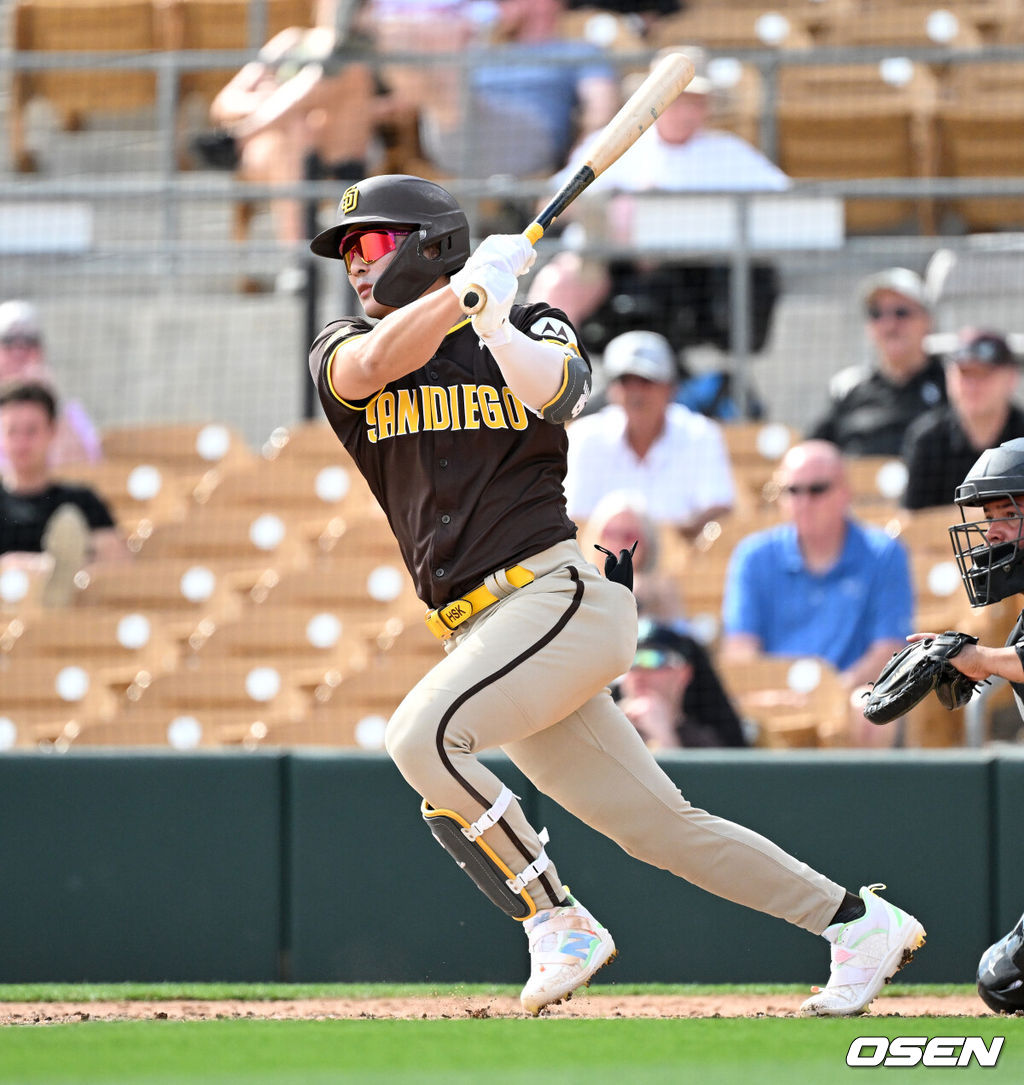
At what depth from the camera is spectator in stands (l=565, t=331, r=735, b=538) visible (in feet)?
24.7

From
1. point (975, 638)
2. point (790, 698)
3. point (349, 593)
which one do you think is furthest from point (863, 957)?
point (349, 593)

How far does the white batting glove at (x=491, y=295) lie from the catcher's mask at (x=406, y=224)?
351 millimetres

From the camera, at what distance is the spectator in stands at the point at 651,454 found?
24.7 feet

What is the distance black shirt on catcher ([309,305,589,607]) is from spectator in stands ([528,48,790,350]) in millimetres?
4130

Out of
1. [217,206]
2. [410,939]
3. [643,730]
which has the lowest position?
[410,939]

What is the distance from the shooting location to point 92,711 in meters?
7.20

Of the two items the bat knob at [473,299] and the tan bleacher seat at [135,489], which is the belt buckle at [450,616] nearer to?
the bat knob at [473,299]

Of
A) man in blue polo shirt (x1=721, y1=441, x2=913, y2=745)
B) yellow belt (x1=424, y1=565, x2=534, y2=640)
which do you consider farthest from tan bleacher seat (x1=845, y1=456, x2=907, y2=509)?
yellow belt (x1=424, y1=565, x2=534, y2=640)

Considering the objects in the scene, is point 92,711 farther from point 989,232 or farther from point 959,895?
point 989,232

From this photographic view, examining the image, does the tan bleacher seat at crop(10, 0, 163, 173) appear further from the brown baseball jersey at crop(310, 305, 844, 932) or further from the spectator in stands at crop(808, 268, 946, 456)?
the brown baseball jersey at crop(310, 305, 844, 932)

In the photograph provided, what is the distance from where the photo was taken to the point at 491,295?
3773 millimetres

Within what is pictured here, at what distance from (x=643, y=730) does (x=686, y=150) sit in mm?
3727

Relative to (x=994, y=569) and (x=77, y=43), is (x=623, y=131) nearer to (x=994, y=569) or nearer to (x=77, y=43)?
(x=994, y=569)

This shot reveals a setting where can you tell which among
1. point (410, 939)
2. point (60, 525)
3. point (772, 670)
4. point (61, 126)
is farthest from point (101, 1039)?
point (61, 126)
